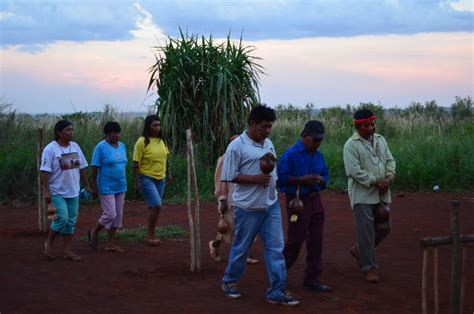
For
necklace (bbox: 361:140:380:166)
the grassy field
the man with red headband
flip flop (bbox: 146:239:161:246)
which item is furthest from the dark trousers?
the grassy field

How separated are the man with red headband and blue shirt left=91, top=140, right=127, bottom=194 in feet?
10.5

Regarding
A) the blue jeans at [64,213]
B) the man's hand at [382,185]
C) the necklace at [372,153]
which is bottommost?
the blue jeans at [64,213]

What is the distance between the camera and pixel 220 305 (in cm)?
684

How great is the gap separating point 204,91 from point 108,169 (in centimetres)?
700

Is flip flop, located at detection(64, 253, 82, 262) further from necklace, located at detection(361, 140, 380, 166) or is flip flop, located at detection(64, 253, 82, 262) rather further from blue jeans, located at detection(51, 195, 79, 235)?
necklace, located at detection(361, 140, 380, 166)

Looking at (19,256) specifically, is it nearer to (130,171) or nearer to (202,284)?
(202,284)

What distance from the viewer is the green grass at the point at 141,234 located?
10.7 metres

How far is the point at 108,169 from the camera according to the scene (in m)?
9.57

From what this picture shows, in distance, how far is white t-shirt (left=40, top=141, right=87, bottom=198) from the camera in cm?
877

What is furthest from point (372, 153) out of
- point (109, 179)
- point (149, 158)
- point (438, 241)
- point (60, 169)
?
point (60, 169)

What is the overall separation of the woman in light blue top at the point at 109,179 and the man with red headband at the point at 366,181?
10.5 feet

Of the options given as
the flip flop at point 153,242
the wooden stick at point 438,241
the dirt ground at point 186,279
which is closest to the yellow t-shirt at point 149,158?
the flip flop at point 153,242

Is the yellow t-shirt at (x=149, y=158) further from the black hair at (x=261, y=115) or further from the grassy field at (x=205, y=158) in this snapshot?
the grassy field at (x=205, y=158)

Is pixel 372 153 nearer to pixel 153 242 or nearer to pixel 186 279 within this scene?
pixel 186 279
